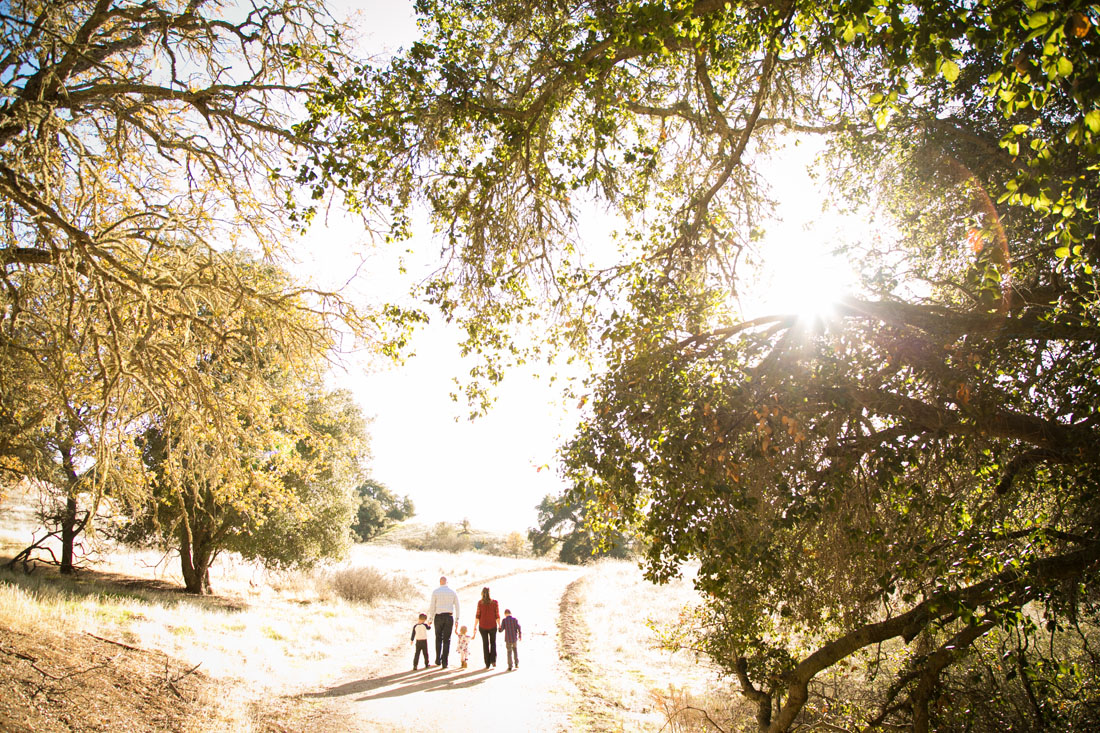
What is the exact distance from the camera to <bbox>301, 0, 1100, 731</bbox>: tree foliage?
4297 millimetres

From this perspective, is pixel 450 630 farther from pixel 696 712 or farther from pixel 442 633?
pixel 696 712

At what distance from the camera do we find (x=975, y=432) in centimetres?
443

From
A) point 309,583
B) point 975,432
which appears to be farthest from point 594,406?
point 309,583

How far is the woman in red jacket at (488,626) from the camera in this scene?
1142cm

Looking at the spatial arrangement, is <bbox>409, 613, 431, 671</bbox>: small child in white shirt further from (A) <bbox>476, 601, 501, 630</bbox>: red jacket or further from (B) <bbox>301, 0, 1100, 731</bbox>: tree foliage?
(B) <bbox>301, 0, 1100, 731</bbox>: tree foliage

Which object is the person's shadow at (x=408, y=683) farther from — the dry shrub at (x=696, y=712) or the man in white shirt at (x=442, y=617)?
the dry shrub at (x=696, y=712)

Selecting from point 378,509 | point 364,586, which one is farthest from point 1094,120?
point 378,509

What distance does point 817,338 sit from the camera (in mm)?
5012

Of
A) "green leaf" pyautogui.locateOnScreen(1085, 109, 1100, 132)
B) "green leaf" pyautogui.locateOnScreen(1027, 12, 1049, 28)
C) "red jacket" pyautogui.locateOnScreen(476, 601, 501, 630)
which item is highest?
"green leaf" pyautogui.locateOnScreen(1027, 12, 1049, 28)

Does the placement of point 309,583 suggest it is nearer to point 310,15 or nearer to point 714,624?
point 714,624

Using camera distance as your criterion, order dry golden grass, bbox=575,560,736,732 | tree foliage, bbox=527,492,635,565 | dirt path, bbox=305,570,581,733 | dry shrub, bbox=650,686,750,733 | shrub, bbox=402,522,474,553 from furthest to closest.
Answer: shrub, bbox=402,522,474,553, tree foliage, bbox=527,492,635,565, dry golden grass, bbox=575,560,736,732, dry shrub, bbox=650,686,750,733, dirt path, bbox=305,570,581,733

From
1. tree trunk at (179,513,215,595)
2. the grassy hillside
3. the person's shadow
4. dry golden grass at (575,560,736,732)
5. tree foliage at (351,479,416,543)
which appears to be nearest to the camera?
the grassy hillside

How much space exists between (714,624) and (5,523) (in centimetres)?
4677

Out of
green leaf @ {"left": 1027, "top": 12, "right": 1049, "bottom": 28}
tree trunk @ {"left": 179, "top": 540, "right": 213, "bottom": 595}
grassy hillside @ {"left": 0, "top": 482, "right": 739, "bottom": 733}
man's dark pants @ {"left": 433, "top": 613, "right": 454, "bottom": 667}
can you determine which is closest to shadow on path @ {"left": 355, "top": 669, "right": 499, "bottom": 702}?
man's dark pants @ {"left": 433, "top": 613, "right": 454, "bottom": 667}
